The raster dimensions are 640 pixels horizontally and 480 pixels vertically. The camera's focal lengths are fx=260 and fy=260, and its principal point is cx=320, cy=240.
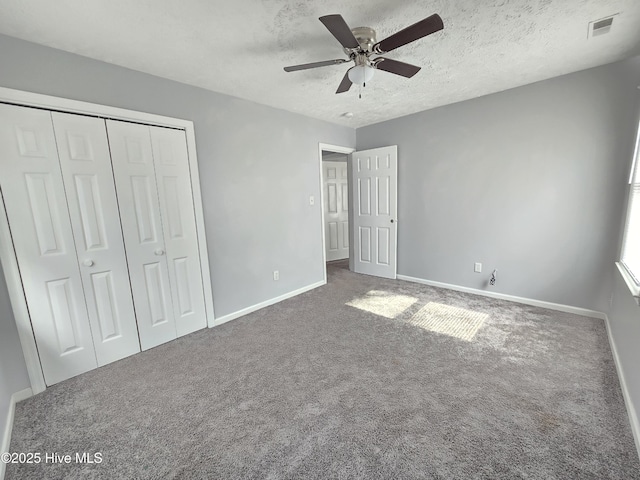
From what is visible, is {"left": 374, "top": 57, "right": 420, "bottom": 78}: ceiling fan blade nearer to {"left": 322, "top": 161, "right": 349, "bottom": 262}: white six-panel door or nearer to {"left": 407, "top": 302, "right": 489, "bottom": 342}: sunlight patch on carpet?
{"left": 407, "top": 302, "right": 489, "bottom": 342}: sunlight patch on carpet

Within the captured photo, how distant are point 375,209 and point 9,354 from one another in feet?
13.4

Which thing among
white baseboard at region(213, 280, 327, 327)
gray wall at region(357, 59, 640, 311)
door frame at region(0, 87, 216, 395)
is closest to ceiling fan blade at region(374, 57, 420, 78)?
gray wall at region(357, 59, 640, 311)

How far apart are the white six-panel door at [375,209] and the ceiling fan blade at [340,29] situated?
249 centimetres

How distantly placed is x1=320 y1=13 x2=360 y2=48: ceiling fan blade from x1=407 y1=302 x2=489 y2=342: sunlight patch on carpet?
2479 millimetres

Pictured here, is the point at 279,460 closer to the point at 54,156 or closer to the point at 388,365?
the point at 388,365

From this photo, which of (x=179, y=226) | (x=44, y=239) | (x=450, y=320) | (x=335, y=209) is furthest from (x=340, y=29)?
(x=335, y=209)

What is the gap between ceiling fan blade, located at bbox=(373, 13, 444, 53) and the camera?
1346 mm

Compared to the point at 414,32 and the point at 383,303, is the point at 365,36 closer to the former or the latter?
the point at 414,32

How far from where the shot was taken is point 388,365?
2.07 m

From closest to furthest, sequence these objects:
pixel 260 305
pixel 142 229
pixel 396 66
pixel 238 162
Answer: pixel 396 66, pixel 142 229, pixel 238 162, pixel 260 305

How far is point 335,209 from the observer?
5637 millimetres

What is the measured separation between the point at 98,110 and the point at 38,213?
2.86 feet

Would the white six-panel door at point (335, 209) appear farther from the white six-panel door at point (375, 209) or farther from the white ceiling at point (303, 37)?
the white ceiling at point (303, 37)

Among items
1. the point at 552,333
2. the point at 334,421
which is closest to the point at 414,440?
the point at 334,421
